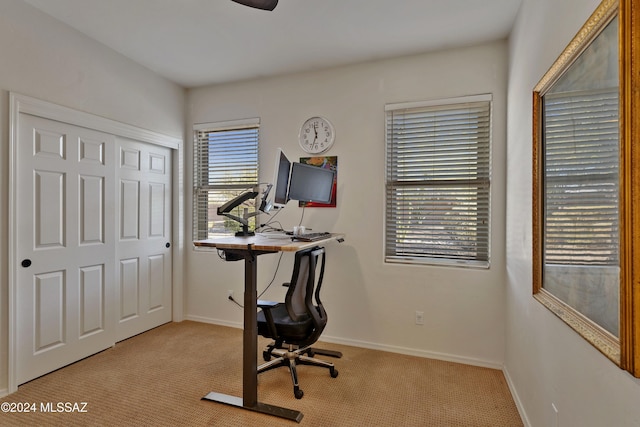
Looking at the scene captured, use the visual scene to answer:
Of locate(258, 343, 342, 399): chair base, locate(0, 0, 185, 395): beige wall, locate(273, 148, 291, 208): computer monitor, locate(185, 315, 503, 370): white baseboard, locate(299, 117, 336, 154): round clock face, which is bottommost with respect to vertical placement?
locate(185, 315, 503, 370): white baseboard

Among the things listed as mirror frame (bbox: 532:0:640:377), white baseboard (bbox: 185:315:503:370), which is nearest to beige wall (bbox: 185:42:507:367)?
white baseboard (bbox: 185:315:503:370)

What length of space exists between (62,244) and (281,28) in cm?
245

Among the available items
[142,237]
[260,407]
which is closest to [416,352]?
[260,407]

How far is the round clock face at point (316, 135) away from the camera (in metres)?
3.27

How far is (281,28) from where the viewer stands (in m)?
2.62

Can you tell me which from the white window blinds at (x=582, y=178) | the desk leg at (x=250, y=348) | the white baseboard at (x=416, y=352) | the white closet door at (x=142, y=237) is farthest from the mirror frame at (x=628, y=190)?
the white closet door at (x=142, y=237)

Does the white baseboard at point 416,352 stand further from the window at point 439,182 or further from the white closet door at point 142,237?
the white closet door at point 142,237

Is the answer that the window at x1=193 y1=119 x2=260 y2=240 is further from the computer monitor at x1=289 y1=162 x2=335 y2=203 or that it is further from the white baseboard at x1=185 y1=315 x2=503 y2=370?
the white baseboard at x1=185 y1=315 x2=503 y2=370

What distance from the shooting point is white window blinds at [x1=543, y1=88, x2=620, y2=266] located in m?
1.07

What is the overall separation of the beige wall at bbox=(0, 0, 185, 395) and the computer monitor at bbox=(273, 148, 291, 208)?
170 cm

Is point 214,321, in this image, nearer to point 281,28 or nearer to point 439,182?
point 439,182

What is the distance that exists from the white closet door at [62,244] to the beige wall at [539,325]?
3316 millimetres

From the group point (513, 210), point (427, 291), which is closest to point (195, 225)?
point (427, 291)

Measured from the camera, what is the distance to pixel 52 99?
2.54 m
